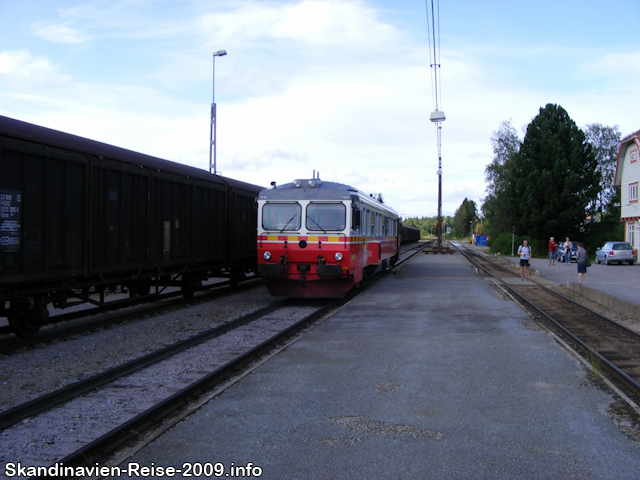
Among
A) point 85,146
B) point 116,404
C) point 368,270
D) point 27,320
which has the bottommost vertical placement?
point 116,404

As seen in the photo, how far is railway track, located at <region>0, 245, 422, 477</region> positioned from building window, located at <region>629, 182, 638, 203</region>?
3571 cm

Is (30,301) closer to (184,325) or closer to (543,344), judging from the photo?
(184,325)

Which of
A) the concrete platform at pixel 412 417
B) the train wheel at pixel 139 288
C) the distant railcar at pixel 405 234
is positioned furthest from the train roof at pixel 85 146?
the distant railcar at pixel 405 234

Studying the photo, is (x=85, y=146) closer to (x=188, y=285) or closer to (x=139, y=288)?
(x=139, y=288)

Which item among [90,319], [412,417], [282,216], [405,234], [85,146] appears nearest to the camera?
[412,417]

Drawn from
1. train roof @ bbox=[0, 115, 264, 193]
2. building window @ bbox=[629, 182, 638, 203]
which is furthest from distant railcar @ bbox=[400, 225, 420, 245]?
train roof @ bbox=[0, 115, 264, 193]

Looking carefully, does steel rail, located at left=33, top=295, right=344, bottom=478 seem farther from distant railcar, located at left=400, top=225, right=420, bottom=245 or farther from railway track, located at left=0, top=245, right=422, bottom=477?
distant railcar, located at left=400, top=225, right=420, bottom=245

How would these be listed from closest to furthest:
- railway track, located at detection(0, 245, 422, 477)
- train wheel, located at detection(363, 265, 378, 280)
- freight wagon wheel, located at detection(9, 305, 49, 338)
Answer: railway track, located at detection(0, 245, 422, 477)
freight wagon wheel, located at detection(9, 305, 49, 338)
train wheel, located at detection(363, 265, 378, 280)

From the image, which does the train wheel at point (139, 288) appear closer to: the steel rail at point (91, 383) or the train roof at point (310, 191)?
the steel rail at point (91, 383)

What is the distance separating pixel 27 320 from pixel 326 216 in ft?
22.7

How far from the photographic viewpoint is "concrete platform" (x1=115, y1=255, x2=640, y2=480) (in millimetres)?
4016

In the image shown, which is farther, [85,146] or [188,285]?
[188,285]

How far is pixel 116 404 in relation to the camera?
5480 millimetres

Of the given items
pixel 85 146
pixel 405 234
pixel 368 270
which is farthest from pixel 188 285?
pixel 405 234
